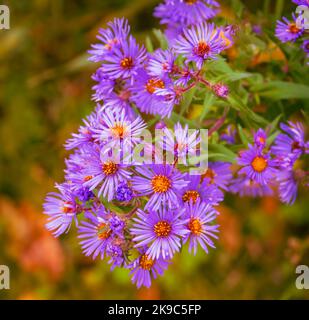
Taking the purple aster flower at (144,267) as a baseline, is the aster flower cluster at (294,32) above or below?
above

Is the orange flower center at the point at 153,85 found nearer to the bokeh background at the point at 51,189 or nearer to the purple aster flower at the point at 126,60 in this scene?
the purple aster flower at the point at 126,60

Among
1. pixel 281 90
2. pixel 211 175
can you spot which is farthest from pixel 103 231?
pixel 281 90

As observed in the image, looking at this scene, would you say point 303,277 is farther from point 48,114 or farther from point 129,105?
point 48,114

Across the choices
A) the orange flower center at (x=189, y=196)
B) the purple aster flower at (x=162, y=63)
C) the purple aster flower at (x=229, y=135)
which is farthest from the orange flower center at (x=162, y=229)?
the purple aster flower at (x=229, y=135)

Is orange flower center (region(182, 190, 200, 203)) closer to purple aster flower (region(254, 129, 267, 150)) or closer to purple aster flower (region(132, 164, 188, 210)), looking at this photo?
purple aster flower (region(132, 164, 188, 210))

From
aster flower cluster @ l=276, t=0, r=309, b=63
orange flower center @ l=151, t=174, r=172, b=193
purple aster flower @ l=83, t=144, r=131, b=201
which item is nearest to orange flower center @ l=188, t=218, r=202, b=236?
orange flower center @ l=151, t=174, r=172, b=193

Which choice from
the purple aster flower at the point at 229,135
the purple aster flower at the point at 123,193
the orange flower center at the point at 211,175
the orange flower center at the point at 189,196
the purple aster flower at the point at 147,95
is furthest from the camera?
the purple aster flower at the point at 229,135

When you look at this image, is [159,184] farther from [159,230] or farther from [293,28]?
[293,28]

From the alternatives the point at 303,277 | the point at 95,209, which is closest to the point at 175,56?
the point at 95,209
